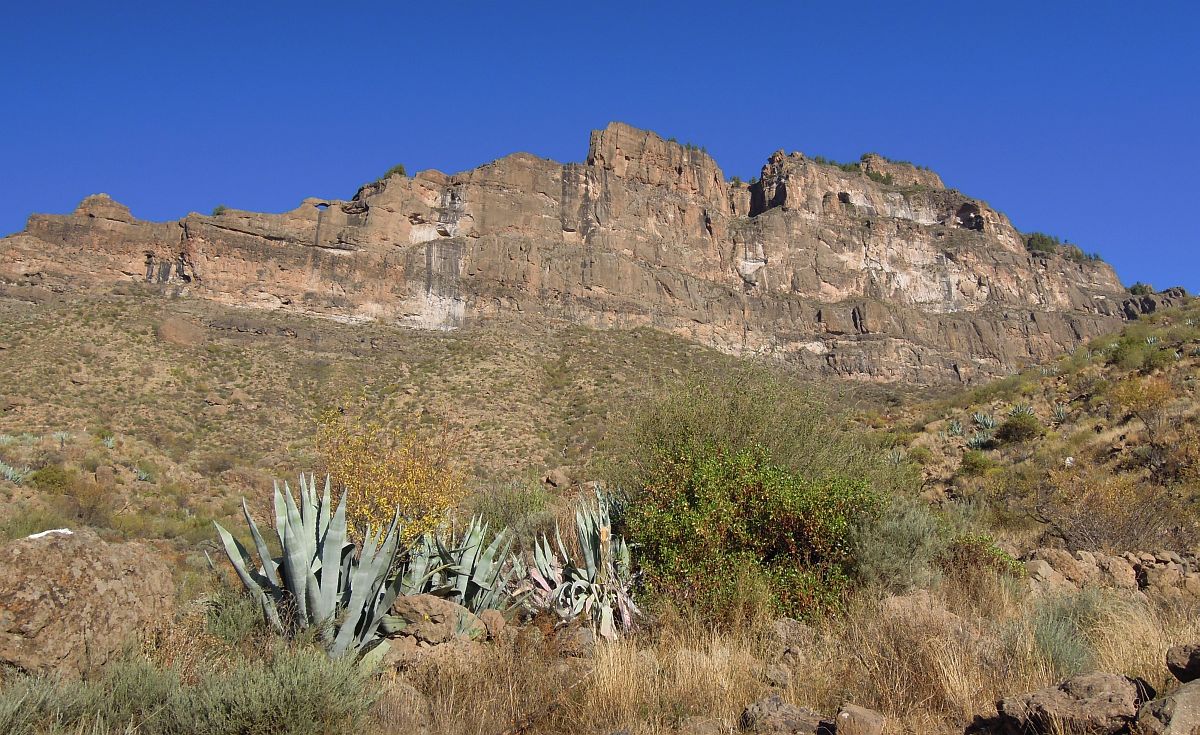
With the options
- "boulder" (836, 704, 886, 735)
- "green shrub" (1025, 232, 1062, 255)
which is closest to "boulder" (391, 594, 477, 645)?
"boulder" (836, 704, 886, 735)

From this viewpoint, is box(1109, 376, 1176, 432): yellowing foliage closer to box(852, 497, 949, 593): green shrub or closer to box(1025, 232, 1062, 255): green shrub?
box(852, 497, 949, 593): green shrub

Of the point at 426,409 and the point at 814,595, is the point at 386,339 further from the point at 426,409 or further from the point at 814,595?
the point at 814,595

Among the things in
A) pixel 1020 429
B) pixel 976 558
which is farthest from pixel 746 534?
pixel 1020 429

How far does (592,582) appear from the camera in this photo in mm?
6430

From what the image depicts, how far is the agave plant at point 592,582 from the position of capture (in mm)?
5898

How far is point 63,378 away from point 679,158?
241 feet

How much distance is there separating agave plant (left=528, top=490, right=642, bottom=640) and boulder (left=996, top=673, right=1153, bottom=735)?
3.05m

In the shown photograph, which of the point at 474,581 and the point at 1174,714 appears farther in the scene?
the point at 474,581

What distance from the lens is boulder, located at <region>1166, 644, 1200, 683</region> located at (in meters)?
3.21

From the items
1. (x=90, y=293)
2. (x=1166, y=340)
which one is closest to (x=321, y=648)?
(x=1166, y=340)

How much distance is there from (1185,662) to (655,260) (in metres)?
72.7

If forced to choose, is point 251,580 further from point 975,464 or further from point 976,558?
point 975,464

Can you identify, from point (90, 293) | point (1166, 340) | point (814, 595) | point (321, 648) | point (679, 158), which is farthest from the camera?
point (679, 158)

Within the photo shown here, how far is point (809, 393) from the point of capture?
1027 cm
